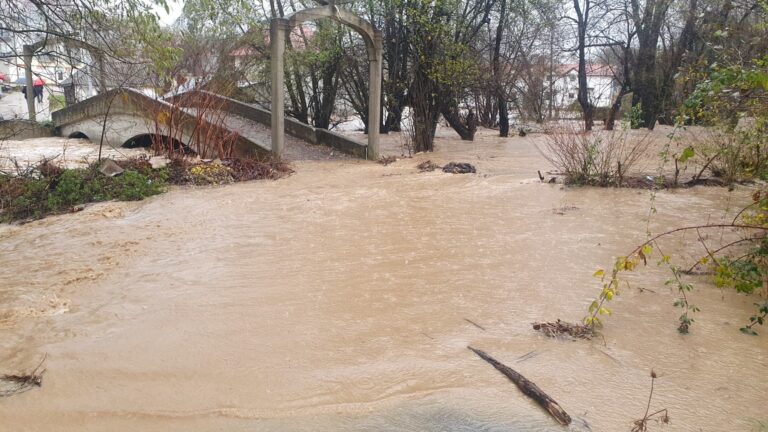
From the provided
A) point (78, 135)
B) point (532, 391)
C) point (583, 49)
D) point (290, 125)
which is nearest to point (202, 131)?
point (290, 125)

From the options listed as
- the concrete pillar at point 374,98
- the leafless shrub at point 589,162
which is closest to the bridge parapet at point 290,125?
the concrete pillar at point 374,98

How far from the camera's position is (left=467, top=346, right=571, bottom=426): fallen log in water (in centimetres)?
308

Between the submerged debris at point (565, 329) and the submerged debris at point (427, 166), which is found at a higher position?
the submerged debris at point (427, 166)

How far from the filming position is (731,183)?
28.4 ft

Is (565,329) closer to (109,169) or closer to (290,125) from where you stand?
(109,169)

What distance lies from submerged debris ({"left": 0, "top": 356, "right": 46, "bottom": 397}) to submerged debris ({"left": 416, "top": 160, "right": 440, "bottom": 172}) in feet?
28.7

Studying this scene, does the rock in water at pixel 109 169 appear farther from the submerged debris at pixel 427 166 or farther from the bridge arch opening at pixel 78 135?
the bridge arch opening at pixel 78 135

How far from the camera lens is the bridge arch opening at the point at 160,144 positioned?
11.8 meters

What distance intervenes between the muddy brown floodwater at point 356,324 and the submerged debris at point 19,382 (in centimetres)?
6

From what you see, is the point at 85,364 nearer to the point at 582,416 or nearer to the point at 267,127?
the point at 582,416

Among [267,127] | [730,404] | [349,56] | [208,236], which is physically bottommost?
[730,404]

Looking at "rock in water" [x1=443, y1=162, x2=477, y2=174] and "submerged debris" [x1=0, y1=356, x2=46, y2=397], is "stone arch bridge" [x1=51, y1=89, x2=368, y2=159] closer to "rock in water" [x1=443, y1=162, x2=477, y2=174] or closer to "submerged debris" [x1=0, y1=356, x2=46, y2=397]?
"rock in water" [x1=443, y1=162, x2=477, y2=174]

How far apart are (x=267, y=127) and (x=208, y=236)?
8300mm

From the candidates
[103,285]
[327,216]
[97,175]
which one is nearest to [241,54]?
[97,175]
